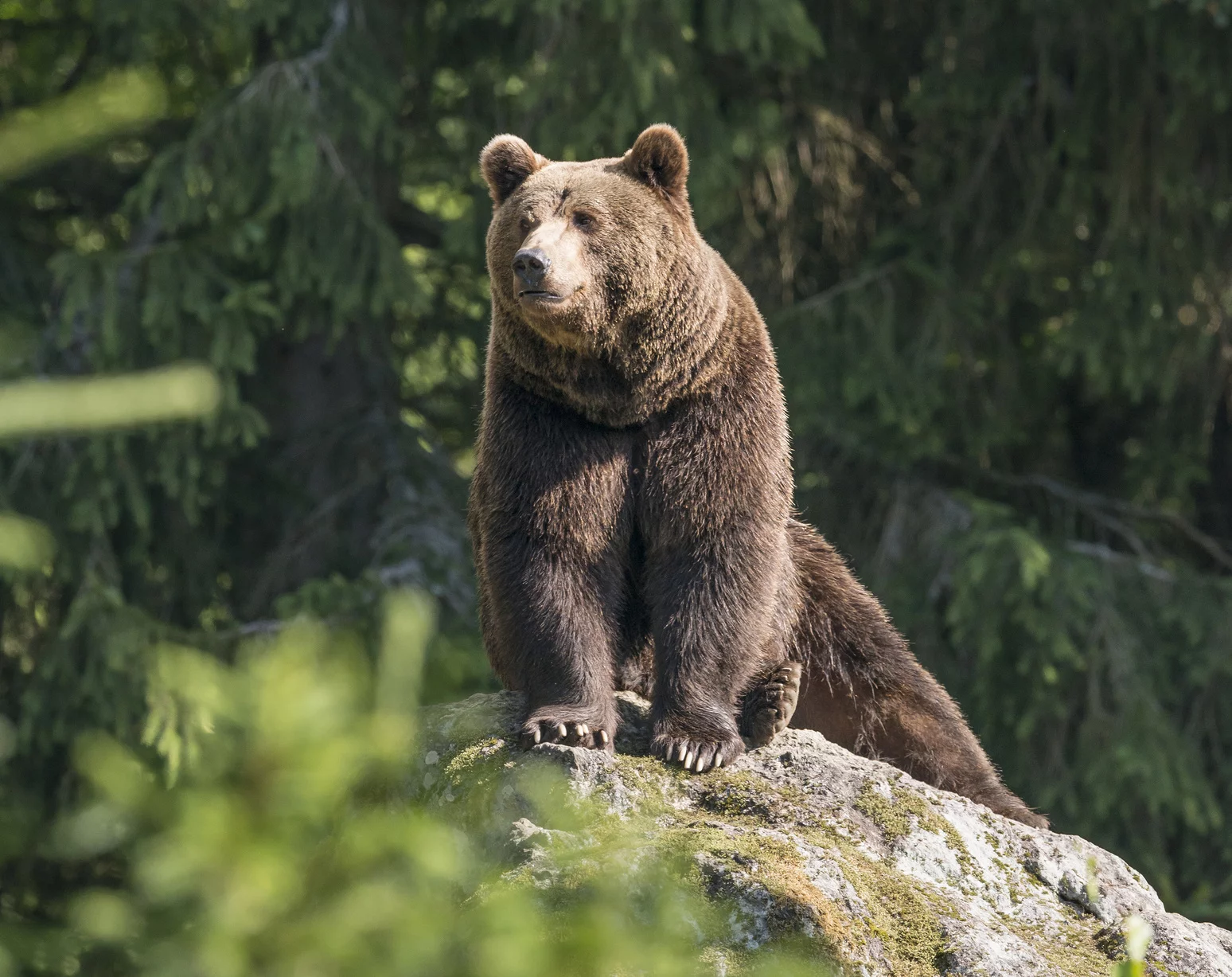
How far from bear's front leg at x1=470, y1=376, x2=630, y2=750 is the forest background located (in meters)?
3.53

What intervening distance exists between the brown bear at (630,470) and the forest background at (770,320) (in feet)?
11.6

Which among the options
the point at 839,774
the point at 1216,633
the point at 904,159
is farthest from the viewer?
the point at 904,159

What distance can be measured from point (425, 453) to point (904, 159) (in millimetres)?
3670

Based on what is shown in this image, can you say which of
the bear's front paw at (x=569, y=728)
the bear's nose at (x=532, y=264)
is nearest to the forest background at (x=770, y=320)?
the bear's front paw at (x=569, y=728)

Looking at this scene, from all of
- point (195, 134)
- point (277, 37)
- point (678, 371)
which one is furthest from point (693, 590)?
point (277, 37)

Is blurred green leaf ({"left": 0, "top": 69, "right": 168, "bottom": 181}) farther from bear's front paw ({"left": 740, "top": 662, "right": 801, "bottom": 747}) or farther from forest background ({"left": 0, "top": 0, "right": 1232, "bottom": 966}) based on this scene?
forest background ({"left": 0, "top": 0, "right": 1232, "bottom": 966})

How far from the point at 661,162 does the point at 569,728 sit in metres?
1.67

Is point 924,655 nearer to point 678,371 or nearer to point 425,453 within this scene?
point 425,453

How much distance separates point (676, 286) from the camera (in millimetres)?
4473

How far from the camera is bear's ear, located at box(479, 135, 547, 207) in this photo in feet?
15.1

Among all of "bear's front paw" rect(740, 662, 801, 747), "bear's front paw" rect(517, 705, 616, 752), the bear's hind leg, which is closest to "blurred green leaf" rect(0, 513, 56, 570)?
"bear's front paw" rect(517, 705, 616, 752)

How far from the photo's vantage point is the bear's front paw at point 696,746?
394 cm

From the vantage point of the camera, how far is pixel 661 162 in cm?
454

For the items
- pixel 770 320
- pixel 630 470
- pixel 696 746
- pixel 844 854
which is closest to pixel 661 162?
pixel 630 470
